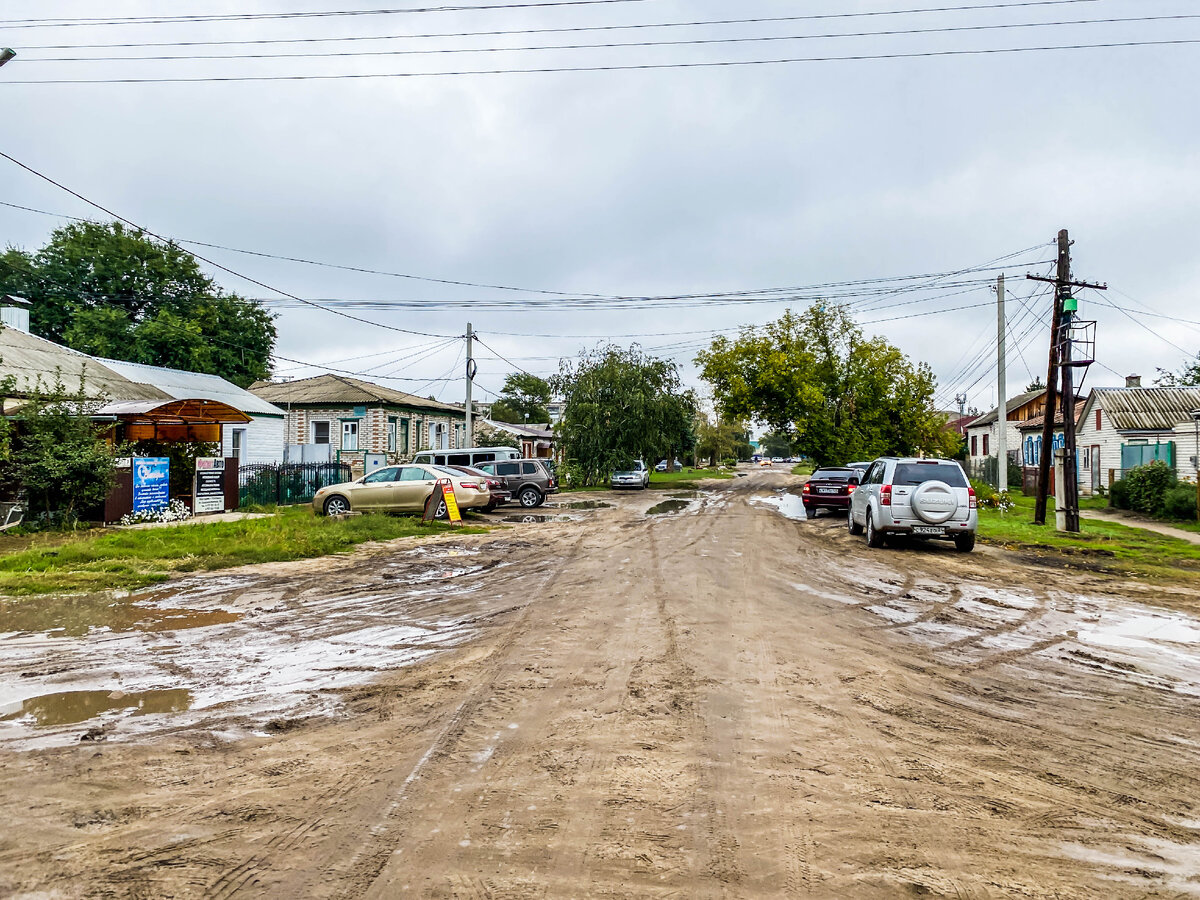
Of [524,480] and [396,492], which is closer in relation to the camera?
[396,492]

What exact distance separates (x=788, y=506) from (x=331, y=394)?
23534 millimetres

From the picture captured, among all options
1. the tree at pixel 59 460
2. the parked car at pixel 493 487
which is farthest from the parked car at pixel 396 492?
→ the tree at pixel 59 460

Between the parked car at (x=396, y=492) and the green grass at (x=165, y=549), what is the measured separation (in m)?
2.02

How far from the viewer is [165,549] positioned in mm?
13258

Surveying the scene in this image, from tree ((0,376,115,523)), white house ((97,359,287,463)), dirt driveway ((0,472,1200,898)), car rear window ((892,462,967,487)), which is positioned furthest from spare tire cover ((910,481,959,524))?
white house ((97,359,287,463))

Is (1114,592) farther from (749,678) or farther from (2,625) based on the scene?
(2,625)

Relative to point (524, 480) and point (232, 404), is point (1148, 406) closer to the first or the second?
point (524, 480)

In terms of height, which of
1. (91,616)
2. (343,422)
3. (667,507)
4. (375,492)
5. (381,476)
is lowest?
(91,616)

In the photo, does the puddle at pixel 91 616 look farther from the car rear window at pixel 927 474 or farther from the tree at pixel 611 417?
the tree at pixel 611 417

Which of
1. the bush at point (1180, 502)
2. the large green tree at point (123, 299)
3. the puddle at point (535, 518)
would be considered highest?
the large green tree at point (123, 299)

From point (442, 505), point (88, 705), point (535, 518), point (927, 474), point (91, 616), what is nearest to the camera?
point (88, 705)

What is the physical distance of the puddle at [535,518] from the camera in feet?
70.2

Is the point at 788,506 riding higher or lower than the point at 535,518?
higher

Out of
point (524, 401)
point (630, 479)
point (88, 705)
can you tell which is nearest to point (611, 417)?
point (630, 479)
